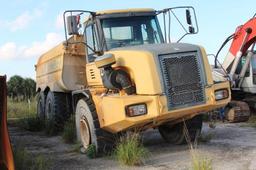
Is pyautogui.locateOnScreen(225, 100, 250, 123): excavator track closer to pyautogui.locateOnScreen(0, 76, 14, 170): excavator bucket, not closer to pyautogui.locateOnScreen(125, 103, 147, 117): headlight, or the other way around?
pyautogui.locateOnScreen(125, 103, 147, 117): headlight

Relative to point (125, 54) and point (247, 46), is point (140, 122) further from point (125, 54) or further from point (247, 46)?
point (247, 46)

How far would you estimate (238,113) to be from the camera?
14.2 metres

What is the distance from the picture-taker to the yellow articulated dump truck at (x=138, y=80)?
842 centimetres

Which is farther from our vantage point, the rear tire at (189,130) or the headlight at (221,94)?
the rear tire at (189,130)

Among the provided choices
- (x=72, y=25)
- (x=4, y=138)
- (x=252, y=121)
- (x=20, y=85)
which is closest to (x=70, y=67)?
(x=72, y=25)

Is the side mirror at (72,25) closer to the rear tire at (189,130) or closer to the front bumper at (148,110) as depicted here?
the front bumper at (148,110)

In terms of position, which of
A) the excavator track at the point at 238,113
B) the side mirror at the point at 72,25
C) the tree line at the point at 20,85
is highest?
the tree line at the point at 20,85

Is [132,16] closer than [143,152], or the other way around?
[143,152]

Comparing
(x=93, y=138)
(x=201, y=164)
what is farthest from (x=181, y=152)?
(x=201, y=164)

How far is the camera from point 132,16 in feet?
33.5

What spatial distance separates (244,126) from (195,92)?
507cm

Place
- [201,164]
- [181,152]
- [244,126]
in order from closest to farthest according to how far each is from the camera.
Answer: [201,164], [181,152], [244,126]

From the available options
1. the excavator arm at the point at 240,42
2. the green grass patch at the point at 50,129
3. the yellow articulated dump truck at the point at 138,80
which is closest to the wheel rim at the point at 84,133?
the yellow articulated dump truck at the point at 138,80

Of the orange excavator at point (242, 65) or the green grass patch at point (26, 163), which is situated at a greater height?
the orange excavator at point (242, 65)
